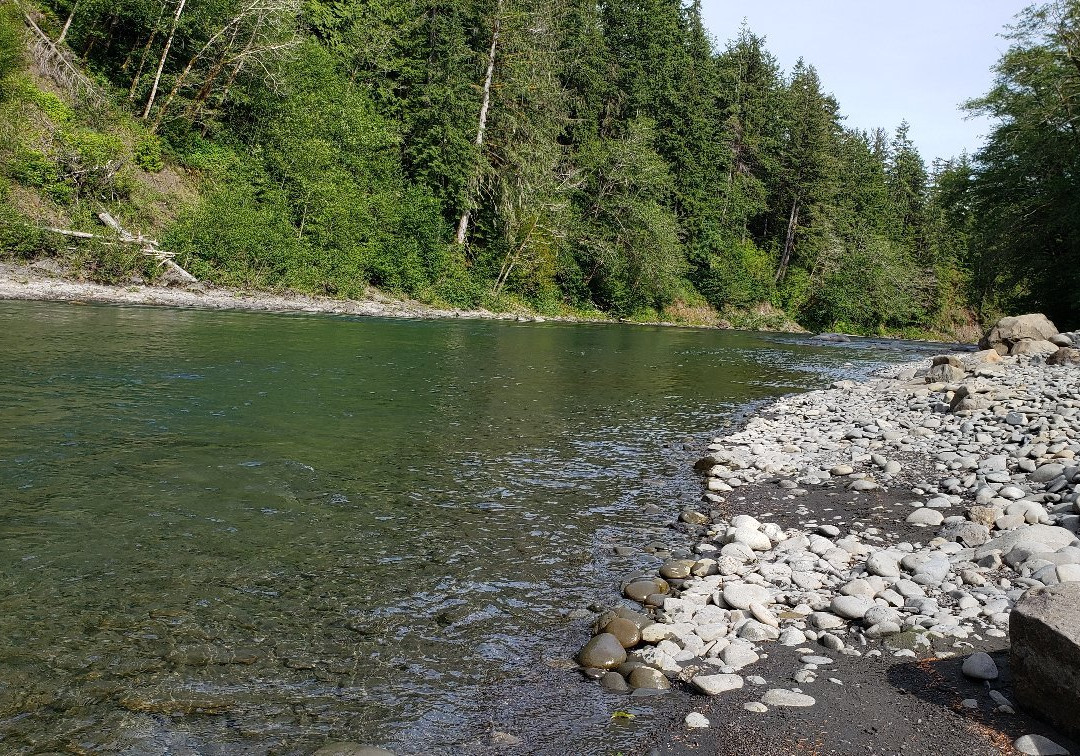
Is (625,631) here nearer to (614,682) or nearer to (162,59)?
(614,682)

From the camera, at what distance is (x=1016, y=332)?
20.7m

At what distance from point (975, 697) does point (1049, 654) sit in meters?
0.60

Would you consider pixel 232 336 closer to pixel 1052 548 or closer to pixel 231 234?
pixel 231 234

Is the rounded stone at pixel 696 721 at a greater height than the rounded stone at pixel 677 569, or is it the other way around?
the rounded stone at pixel 696 721

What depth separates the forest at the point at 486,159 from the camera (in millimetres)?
27125

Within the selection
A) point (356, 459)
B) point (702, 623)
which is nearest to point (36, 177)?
point (356, 459)

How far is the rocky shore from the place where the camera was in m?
3.60

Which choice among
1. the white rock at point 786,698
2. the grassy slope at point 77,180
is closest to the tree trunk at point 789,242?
the grassy slope at point 77,180

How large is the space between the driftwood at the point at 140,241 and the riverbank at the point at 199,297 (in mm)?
491

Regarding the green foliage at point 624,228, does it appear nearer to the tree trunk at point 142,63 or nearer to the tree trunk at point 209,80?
the tree trunk at point 209,80

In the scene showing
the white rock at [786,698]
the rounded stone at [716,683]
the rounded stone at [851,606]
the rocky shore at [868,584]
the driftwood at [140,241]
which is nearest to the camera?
the rocky shore at [868,584]

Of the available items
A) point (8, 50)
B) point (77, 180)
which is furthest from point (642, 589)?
point (8, 50)

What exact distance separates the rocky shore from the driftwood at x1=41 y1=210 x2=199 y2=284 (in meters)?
22.8

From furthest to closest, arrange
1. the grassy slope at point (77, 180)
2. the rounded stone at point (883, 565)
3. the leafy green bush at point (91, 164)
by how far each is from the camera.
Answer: the leafy green bush at point (91, 164) < the grassy slope at point (77, 180) < the rounded stone at point (883, 565)
